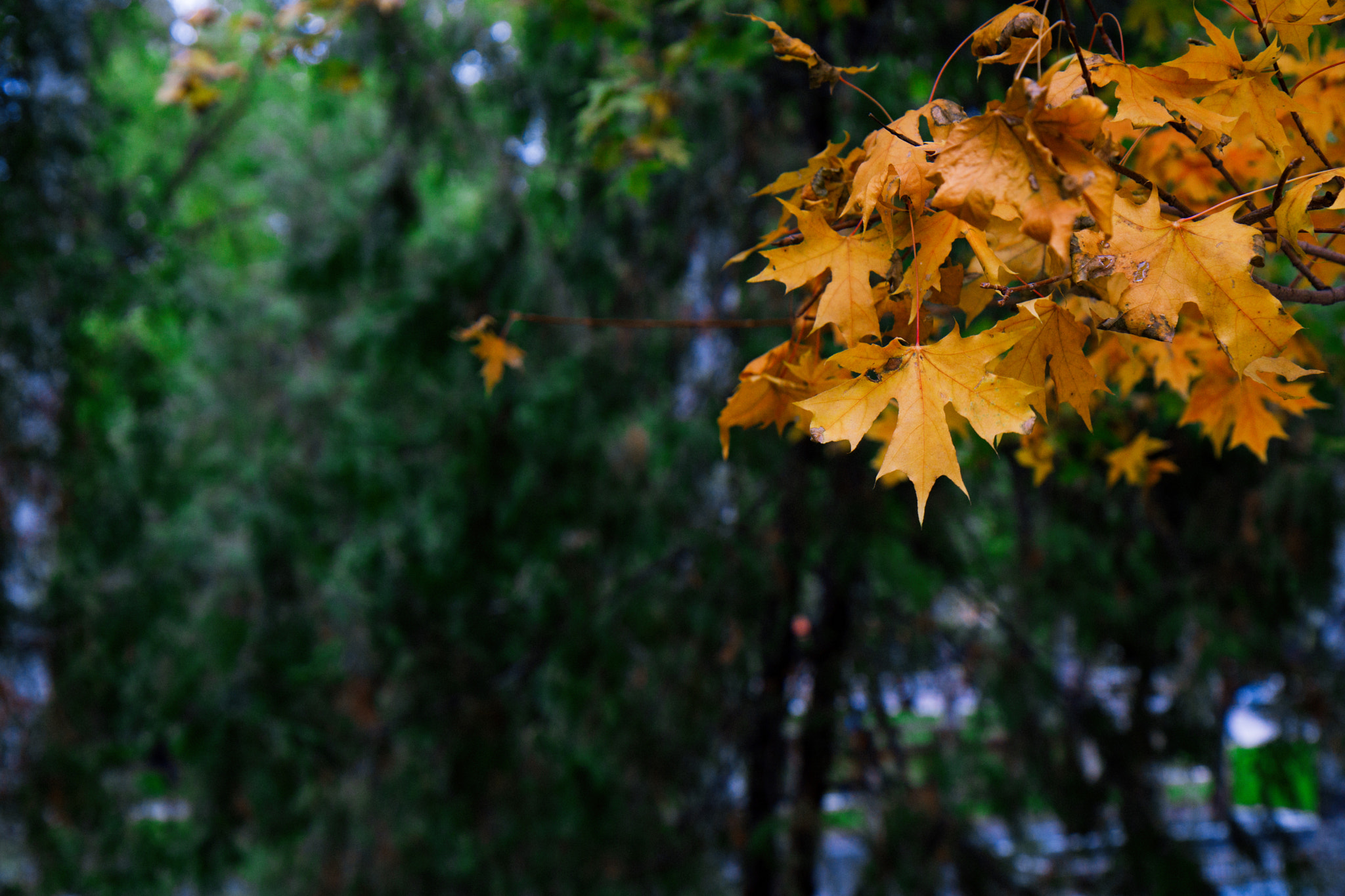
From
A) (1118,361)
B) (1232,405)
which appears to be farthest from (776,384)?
(1232,405)

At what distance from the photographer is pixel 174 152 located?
9359mm

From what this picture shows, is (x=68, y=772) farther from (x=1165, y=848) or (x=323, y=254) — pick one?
(x=1165, y=848)

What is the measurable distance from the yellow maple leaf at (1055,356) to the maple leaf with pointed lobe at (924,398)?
0.03 metres

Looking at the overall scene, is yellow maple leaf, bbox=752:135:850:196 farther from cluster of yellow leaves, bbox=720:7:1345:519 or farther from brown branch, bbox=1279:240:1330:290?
brown branch, bbox=1279:240:1330:290

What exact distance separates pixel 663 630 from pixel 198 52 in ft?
9.19

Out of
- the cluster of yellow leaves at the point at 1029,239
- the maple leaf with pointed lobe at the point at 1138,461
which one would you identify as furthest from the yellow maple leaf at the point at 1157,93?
the maple leaf with pointed lobe at the point at 1138,461

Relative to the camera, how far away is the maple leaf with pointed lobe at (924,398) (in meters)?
0.99

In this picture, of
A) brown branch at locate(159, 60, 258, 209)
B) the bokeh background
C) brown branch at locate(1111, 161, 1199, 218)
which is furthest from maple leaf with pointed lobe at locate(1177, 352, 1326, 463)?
brown branch at locate(159, 60, 258, 209)

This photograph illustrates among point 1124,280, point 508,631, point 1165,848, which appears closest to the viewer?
point 1124,280

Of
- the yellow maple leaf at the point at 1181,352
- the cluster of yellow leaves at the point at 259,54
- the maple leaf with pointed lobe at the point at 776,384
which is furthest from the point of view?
the cluster of yellow leaves at the point at 259,54

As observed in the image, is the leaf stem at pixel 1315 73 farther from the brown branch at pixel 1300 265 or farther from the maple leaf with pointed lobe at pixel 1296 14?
the brown branch at pixel 1300 265

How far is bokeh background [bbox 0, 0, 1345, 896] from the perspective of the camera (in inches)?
144

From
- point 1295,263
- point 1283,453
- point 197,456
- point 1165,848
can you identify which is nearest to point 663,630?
point 1165,848

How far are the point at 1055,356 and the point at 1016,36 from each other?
37 cm
